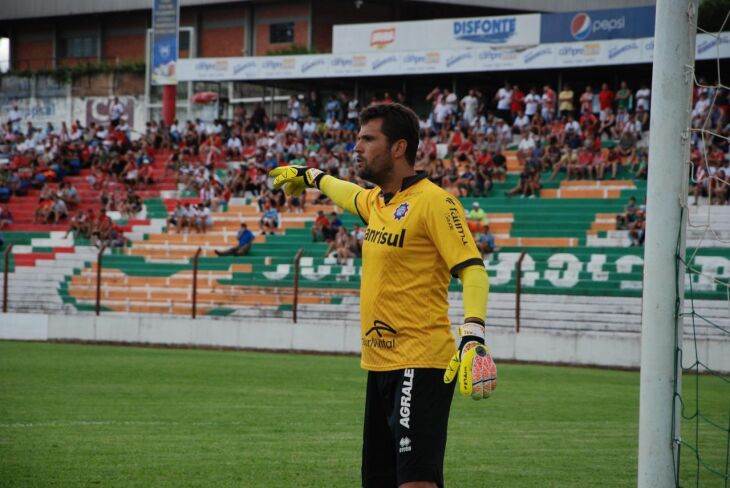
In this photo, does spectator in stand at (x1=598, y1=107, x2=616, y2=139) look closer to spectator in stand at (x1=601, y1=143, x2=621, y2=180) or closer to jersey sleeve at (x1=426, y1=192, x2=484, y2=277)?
spectator in stand at (x1=601, y1=143, x2=621, y2=180)

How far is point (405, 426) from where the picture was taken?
211 inches

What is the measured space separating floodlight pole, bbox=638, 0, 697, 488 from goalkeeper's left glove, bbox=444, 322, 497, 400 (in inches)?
56.3

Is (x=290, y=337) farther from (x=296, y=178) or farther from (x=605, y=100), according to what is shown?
(x=296, y=178)

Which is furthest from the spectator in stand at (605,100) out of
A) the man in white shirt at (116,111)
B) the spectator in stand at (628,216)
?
the man in white shirt at (116,111)

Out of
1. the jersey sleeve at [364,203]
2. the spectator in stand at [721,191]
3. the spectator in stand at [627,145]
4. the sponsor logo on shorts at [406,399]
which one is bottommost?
the sponsor logo on shorts at [406,399]

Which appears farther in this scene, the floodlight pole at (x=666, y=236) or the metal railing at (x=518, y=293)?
the metal railing at (x=518, y=293)

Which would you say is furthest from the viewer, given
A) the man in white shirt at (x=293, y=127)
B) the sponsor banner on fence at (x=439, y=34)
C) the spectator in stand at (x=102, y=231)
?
the man in white shirt at (x=293, y=127)

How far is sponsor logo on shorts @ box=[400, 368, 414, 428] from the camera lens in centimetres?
537

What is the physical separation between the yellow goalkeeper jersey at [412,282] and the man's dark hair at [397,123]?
250 millimetres

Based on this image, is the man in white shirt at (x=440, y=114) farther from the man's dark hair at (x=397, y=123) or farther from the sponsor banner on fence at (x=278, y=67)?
the man's dark hair at (x=397, y=123)

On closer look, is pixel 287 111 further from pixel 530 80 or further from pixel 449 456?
pixel 449 456

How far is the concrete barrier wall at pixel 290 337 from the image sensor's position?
21656 millimetres

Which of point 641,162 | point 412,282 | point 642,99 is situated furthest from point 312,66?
point 412,282

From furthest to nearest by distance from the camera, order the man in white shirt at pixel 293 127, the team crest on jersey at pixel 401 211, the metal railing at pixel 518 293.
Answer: the man in white shirt at pixel 293 127, the metal railing at pixel 518 293, the team crest on jersey at pixel 401 211
